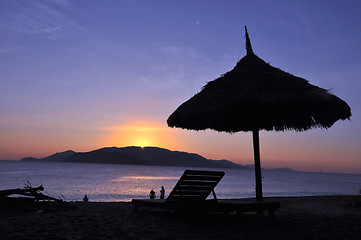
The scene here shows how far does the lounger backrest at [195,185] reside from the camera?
6.17 metres

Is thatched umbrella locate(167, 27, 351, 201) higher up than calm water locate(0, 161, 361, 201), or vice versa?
thatched umbrella locate(167, 27, 351, 201)

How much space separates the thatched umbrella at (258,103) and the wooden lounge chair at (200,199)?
1.12 m

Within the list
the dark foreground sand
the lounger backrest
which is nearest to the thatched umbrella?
the lounger backrest

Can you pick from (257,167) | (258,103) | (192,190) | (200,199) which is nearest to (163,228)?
(192,190)

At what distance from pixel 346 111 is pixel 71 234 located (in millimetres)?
6566

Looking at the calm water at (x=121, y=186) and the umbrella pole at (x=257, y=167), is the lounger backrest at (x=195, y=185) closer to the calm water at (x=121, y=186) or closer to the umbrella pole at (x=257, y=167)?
the umbrella pole at (x=257, y=167)

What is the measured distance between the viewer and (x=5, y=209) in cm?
800

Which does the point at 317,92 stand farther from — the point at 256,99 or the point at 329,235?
the point at 329,235

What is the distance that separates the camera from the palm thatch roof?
6.43 m

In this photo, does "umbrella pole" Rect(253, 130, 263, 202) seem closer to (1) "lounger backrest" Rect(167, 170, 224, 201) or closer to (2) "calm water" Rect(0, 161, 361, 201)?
(1) "lounger backrest" Rect(167, 170, 224, 201)

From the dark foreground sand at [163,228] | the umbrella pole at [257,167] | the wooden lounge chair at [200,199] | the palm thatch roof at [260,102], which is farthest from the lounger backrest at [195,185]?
the palm thatch roof at [260,102]

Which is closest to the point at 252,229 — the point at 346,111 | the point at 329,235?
the point at 329,235

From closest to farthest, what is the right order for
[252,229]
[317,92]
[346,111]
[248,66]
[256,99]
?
[252,229] → [256,99] → [317,92] → [346,111] → [248,66]

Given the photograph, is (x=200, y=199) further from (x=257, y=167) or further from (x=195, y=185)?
(x=257, y=167)
